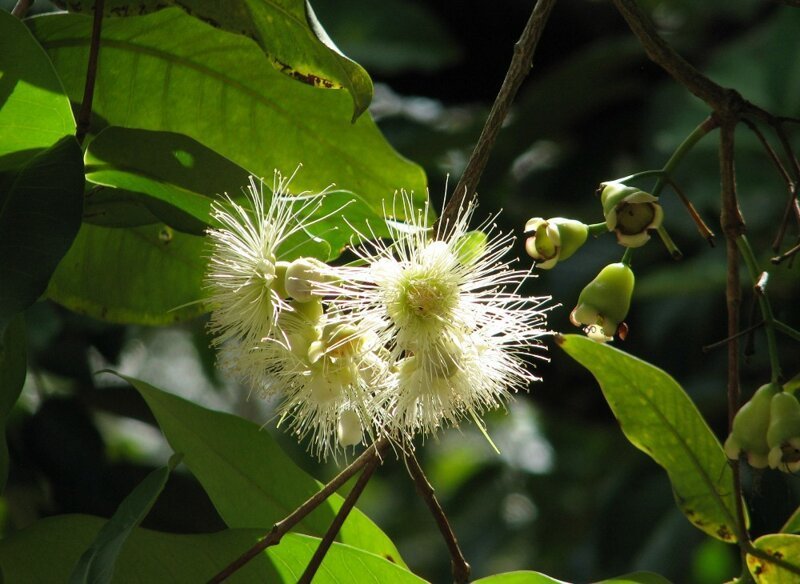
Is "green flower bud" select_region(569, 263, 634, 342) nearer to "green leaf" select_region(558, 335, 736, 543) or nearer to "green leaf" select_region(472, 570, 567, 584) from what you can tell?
"green leaf" select_region(558, 335, 736, 543)

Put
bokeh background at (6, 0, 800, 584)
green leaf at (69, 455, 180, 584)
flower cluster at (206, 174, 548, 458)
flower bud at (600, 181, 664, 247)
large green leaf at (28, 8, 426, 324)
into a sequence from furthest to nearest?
bokeh background at (6, 0, 800, 584)
large green leaf at (28, 8, 426, 324)
flower cluster at (206, 174, 548, 458)
flower bud at (600, 181, 664, 247)
green leaf at (69, 455, 180, 584)

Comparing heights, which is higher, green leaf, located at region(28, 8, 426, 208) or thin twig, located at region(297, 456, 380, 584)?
green leaf, located at region(28, 8, 426, 208)

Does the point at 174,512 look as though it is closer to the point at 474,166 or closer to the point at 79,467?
the point at 79,467

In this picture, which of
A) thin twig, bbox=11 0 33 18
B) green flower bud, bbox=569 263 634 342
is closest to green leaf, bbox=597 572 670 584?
green flower bud, bbox=569 263 634 342

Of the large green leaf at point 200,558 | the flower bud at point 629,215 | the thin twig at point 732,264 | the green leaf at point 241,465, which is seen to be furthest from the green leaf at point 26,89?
the thin twig at point 732,264

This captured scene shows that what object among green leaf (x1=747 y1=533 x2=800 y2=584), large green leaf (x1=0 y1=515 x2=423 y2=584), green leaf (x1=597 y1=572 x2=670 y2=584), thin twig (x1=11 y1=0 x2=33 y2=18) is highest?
thin twig (x1=11 y1=0 x2=33 y2=18)
